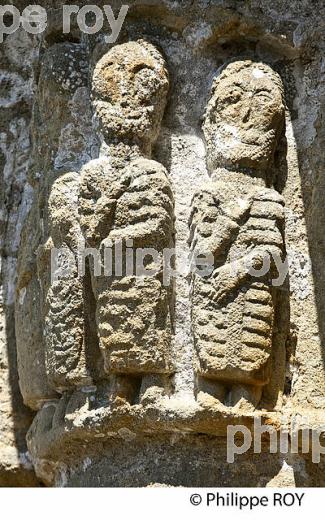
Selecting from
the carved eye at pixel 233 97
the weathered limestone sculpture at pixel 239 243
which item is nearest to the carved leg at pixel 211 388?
the weathered limestone sculpture at pixel 239 243

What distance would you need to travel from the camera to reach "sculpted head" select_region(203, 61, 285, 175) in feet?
9.48

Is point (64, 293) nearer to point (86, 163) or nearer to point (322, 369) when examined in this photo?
point (86, 163)

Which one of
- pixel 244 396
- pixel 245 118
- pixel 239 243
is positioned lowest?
pixel 244 396

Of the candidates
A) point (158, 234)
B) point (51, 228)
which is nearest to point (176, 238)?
point (158, 234)

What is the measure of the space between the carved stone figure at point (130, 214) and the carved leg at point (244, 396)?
0.43ft

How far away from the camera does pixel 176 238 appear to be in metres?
2.89

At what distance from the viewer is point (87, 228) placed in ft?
9.45

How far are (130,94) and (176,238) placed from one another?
298 mm

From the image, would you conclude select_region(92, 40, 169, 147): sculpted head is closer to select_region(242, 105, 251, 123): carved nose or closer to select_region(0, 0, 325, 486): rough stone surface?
select_region(0, 0, 325, 486): rough stone surface

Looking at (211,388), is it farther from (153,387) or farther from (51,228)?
(51,228)

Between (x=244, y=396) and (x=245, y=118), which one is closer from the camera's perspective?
(x=244, y=396)

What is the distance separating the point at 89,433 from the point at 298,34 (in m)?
0.90

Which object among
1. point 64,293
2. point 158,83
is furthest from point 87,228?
point 158,83

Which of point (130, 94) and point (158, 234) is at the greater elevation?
point (130, 94)
